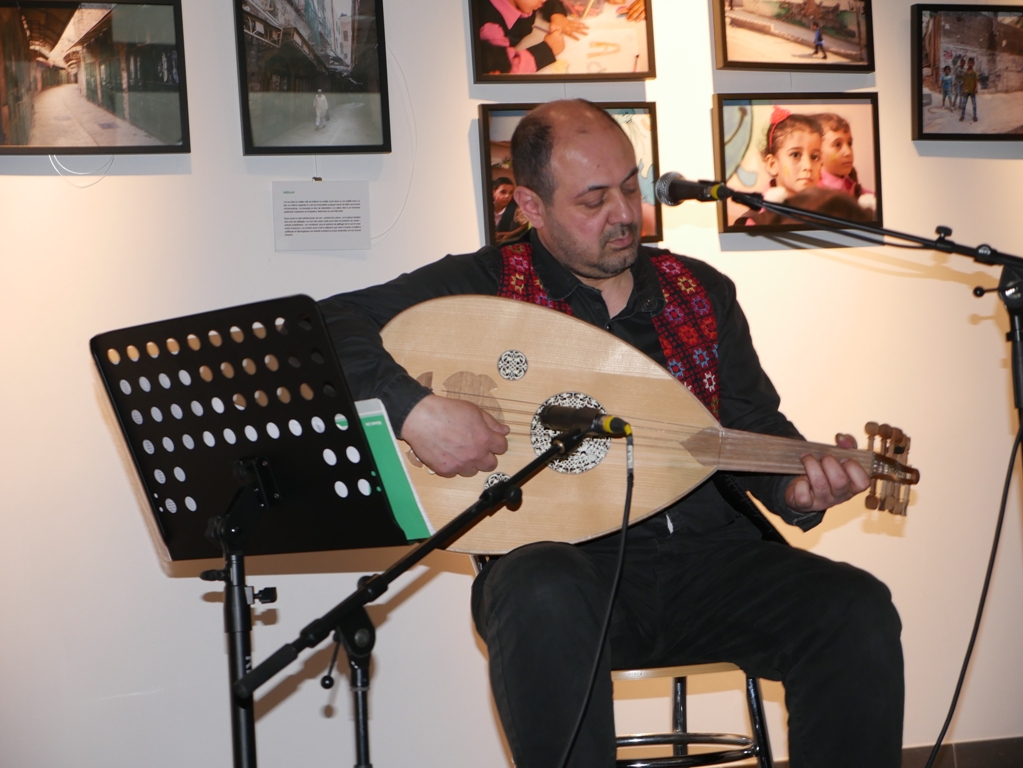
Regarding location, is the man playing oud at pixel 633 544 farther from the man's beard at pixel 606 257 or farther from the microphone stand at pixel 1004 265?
the microphone stand at pixel 1004 265

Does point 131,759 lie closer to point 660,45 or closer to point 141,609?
point 141,609

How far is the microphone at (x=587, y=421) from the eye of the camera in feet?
4.30

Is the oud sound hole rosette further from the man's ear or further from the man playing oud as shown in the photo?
the man's ear

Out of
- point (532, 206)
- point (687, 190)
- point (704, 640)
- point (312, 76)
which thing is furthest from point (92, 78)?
point (704, 640)

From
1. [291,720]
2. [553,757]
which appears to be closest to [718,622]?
[553,757]

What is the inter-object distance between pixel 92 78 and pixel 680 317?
54.7 inches

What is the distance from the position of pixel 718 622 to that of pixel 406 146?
1366 mm

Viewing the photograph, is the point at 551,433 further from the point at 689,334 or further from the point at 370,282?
the point at 370,282

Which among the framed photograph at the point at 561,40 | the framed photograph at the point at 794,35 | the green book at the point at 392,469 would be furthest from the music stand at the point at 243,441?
the framed photograph at the point at 794,35

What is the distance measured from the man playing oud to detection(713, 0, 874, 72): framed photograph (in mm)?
748

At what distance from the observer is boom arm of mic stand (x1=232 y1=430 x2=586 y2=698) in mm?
1183

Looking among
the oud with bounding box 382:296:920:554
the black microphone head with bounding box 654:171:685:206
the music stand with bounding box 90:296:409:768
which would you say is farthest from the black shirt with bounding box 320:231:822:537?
the black microphone head with bounding box 654:171:685:206

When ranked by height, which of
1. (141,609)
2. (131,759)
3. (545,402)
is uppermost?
(545,402)

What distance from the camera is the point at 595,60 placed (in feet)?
8.11
